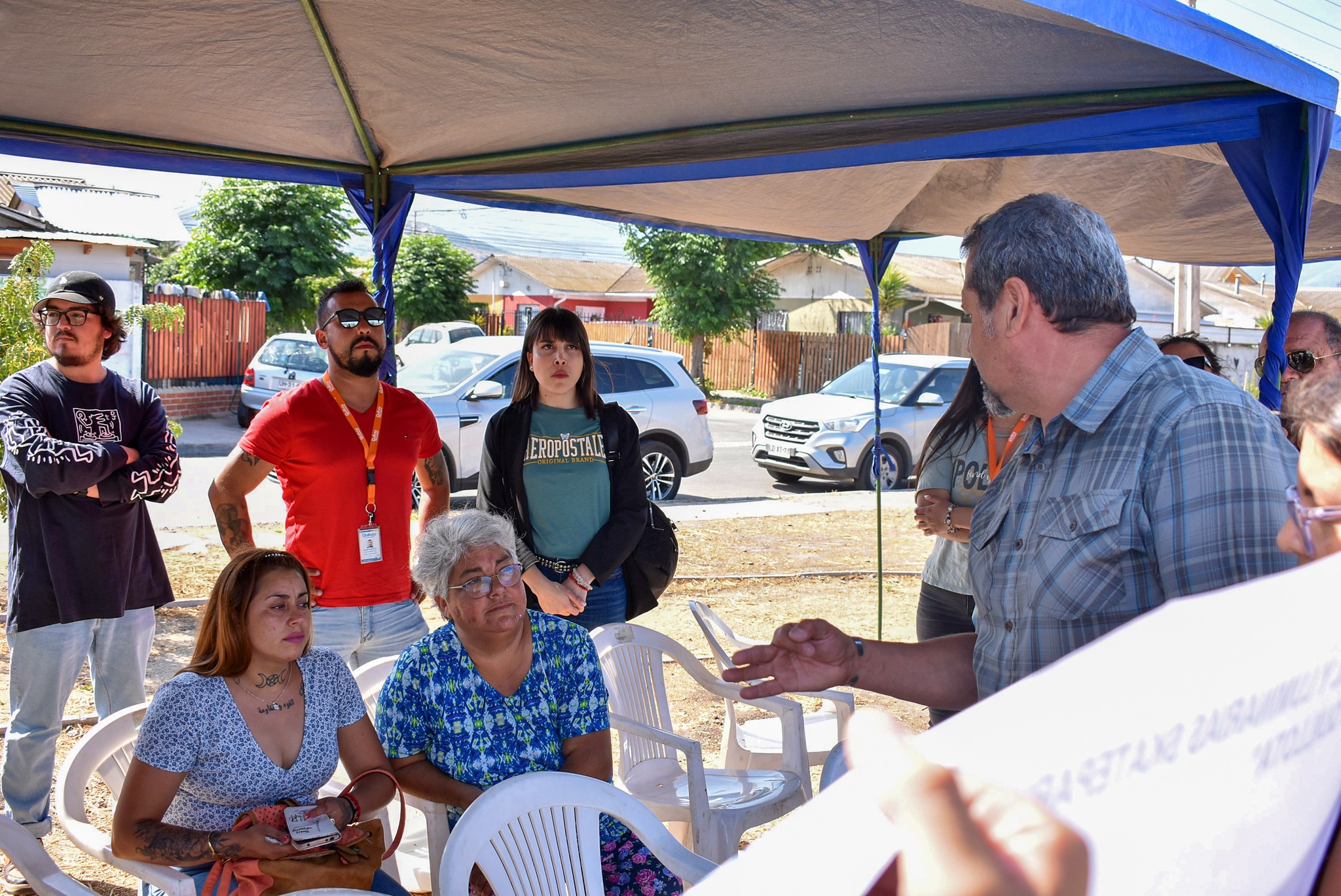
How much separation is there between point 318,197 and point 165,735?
23403mm

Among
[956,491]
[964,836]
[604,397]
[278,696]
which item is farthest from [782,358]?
[964,836]

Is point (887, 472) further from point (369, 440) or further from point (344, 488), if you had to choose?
point (344, 488)

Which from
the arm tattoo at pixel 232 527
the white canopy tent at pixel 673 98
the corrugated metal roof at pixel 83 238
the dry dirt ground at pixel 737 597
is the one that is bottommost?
the dry dirt ground at pixel 737 597

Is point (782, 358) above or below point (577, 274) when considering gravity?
below

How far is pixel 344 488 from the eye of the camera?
3352 millimetres

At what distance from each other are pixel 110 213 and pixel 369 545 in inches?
523

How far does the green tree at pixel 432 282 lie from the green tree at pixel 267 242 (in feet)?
30.7

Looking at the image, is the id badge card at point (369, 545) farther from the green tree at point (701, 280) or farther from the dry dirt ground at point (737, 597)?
the green tree at point (701, 280)

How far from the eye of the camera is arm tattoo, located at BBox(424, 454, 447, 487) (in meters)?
3.79

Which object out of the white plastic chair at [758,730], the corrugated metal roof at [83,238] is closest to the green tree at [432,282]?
the corrugated metal roof at [83,238]

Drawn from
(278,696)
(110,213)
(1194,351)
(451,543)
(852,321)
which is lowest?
(278,696)

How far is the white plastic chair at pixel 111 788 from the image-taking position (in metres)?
2.15

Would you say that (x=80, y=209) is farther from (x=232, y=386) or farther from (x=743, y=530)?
(x=743, y=530)

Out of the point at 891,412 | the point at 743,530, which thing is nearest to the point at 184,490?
the point at 743,530
